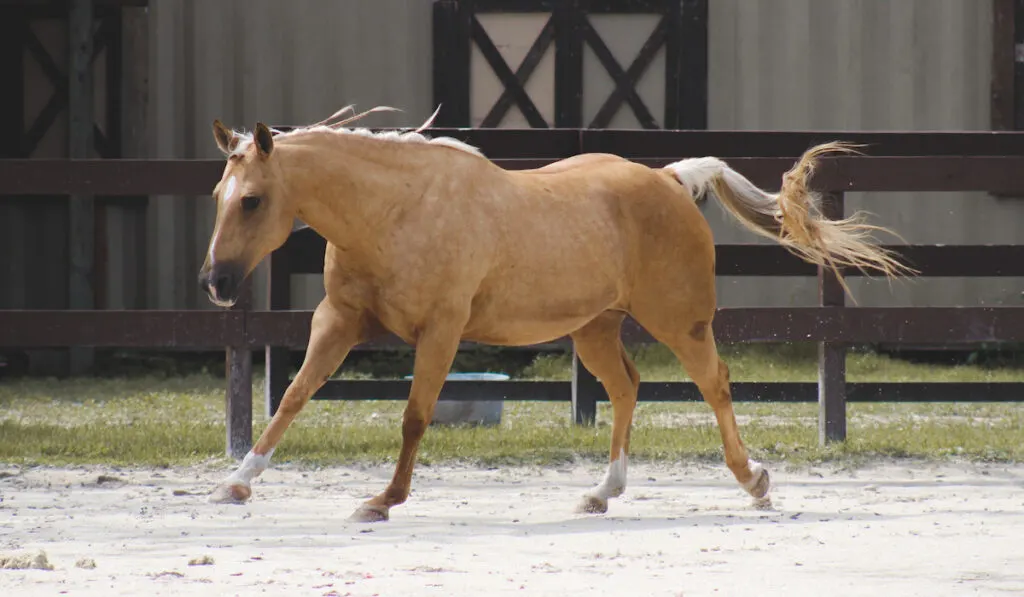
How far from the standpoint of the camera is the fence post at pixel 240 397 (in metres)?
7.53

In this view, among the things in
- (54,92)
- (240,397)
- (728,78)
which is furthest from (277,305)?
(728,78)

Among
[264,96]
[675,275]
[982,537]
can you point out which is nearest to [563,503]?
[675,275]

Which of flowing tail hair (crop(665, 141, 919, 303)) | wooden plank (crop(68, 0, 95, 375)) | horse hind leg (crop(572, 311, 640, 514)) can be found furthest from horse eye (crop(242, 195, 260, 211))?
wooden plank (crop(68, 0, 95, 375))

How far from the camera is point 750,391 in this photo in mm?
8898

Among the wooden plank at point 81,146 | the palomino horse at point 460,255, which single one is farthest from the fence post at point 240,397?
the wooden plank at point 81,146

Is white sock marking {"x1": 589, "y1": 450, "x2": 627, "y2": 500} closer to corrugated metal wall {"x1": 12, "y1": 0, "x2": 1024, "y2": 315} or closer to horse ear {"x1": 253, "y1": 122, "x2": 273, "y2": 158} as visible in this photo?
horse ear {"x1": 253, "y1": 122, "x2": 273, "y2": 158}

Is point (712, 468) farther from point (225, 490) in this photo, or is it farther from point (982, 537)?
point (225, 490)

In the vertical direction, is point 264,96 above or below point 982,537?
above

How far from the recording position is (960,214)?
13781 mm

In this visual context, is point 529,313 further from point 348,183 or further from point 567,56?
point 567,56

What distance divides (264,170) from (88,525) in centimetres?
140

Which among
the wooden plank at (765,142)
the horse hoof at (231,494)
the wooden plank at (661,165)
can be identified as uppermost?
the wooden plank at (765,142)

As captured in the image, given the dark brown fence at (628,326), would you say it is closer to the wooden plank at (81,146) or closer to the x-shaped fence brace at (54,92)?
the wooden plank at (81,146)

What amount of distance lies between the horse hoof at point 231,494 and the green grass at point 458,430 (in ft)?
5.65
